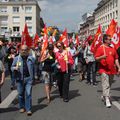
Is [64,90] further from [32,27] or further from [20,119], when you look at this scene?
[32,27]

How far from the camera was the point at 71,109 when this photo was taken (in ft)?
31.7

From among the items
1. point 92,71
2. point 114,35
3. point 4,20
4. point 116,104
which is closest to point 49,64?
point 116,104

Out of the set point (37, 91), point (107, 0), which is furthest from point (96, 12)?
point (37, 91)

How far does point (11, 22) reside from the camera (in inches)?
4870

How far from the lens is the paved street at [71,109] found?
870cm

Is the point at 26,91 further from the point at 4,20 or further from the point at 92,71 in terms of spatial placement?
the point at 4,20

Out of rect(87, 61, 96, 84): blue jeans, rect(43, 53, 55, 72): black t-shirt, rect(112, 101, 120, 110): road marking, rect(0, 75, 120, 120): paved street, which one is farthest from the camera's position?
rect(87, 61, 96, 84): blue jeans

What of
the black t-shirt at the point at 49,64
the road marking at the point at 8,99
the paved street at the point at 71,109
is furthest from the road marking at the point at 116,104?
the road marking at the point at 8,99

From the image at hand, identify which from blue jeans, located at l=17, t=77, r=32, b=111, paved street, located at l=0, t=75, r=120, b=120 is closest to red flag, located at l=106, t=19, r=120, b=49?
paved street, located at l=0, t=75, r=120, b=120

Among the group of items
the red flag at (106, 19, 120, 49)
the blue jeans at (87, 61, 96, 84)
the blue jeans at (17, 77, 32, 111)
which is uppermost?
the red flag at (106, 19, 120, 49)

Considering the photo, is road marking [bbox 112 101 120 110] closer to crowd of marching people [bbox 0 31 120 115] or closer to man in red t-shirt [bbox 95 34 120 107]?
crowd of marching people [bbox 0 31 120 115]

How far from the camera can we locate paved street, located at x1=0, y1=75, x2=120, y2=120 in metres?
8.70

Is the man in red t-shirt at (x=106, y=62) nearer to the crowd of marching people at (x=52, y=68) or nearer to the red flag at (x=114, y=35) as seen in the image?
the crowd of marching people at (x=52, y=68)

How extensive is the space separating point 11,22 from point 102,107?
11564 cm
